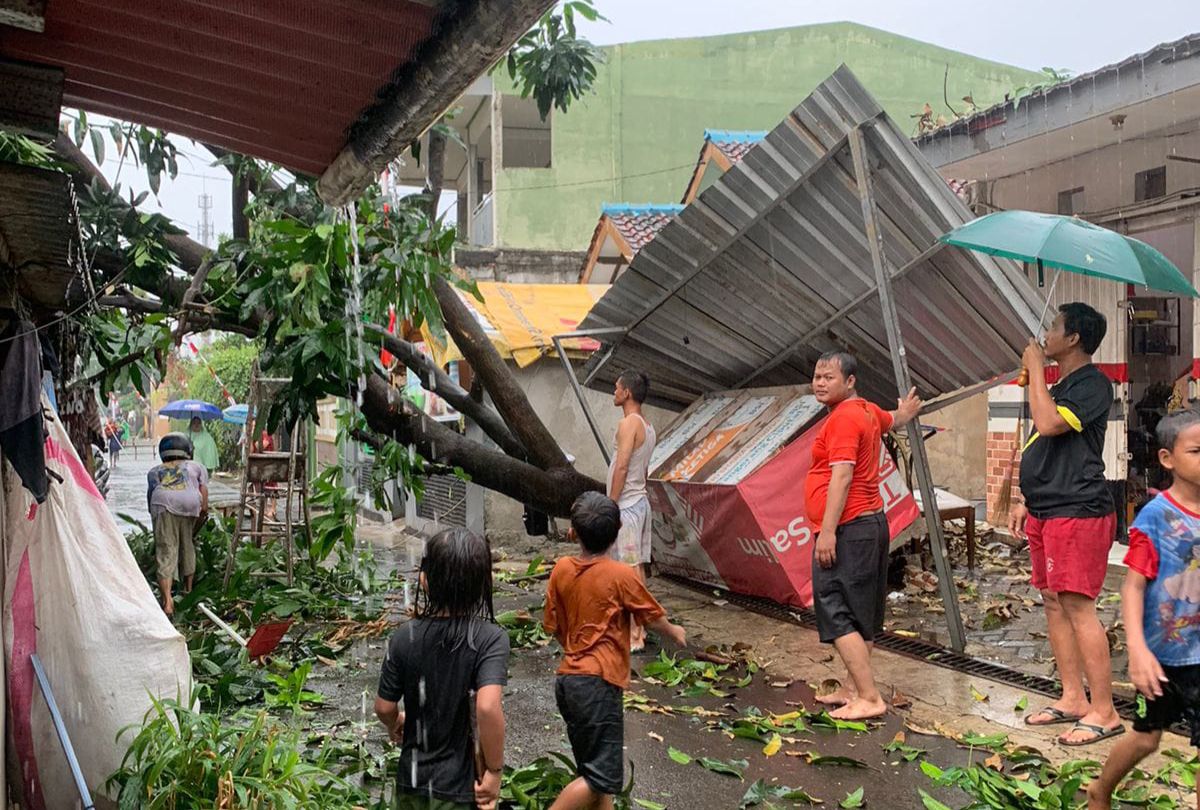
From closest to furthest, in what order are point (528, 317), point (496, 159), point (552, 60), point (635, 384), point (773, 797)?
point (773, 797) → point (635, 384) → point (552, 60) → point (528, 317) → point (496, 159)

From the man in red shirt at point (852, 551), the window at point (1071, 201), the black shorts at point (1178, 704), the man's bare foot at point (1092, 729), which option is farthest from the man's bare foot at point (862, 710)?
the window at point (1071, 201)

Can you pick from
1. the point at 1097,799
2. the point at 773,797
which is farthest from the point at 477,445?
the point at 1097,799

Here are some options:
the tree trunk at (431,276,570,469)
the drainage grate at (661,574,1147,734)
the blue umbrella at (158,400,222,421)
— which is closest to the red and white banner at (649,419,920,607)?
the drainage grate at (661,574,1147,734)

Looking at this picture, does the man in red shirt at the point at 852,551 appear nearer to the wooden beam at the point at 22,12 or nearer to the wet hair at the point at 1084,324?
the wet hair at the point at 1084,324

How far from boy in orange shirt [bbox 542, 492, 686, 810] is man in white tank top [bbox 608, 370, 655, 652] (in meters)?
2.98

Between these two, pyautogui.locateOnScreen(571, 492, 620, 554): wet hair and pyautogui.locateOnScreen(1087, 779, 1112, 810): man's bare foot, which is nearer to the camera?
Result: pyautogui.locateOnScreen(1087, 779, 1112, 810): man's bare foot

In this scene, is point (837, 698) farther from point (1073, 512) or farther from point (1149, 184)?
point (1149, 184)

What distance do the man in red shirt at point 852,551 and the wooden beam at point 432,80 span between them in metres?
2.91

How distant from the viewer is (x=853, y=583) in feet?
17.9

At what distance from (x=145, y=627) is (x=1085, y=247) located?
15.4 ft

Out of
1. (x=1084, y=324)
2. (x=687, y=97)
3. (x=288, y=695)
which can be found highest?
(x=687, y=97)

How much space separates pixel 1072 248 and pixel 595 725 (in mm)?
3312

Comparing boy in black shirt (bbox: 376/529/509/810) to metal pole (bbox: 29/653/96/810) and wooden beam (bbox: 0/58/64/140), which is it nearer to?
metal pole (bbox: 29/653/96/810)

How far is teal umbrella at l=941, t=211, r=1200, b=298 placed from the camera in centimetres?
501
